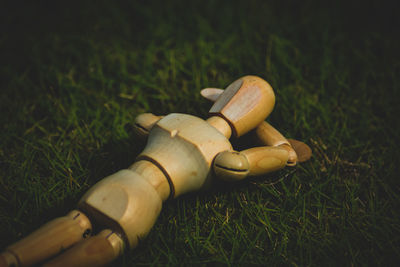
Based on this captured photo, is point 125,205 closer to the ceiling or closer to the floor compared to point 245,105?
closer to the floor

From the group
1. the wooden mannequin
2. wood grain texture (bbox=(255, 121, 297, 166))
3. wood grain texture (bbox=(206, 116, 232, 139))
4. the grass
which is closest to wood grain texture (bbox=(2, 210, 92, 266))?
the wooden mannequin

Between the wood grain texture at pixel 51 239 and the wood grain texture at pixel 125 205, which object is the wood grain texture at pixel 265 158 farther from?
the wood grain texture at pixel 51 239

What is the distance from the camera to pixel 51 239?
0.87 metres

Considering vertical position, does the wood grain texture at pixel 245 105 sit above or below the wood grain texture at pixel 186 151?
above

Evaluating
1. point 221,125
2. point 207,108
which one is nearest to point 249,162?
point 221,125

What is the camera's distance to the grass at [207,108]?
116 centimetres

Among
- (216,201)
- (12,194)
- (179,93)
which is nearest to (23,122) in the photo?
(12,194)

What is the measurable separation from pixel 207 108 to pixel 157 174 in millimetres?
686

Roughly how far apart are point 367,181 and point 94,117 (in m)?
1.11

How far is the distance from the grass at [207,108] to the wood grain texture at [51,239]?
23cm

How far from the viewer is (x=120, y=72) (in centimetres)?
177

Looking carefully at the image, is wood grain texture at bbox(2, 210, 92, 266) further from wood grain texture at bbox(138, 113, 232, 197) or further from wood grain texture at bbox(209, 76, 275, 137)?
wood grain texture at bbox(209, 76, 275, 137)

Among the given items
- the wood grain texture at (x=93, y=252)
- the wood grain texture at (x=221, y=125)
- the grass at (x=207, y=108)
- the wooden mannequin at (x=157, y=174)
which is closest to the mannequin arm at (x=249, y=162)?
the wooden mannequin at (x=157, y=174)

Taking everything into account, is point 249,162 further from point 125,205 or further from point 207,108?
point 207,108
